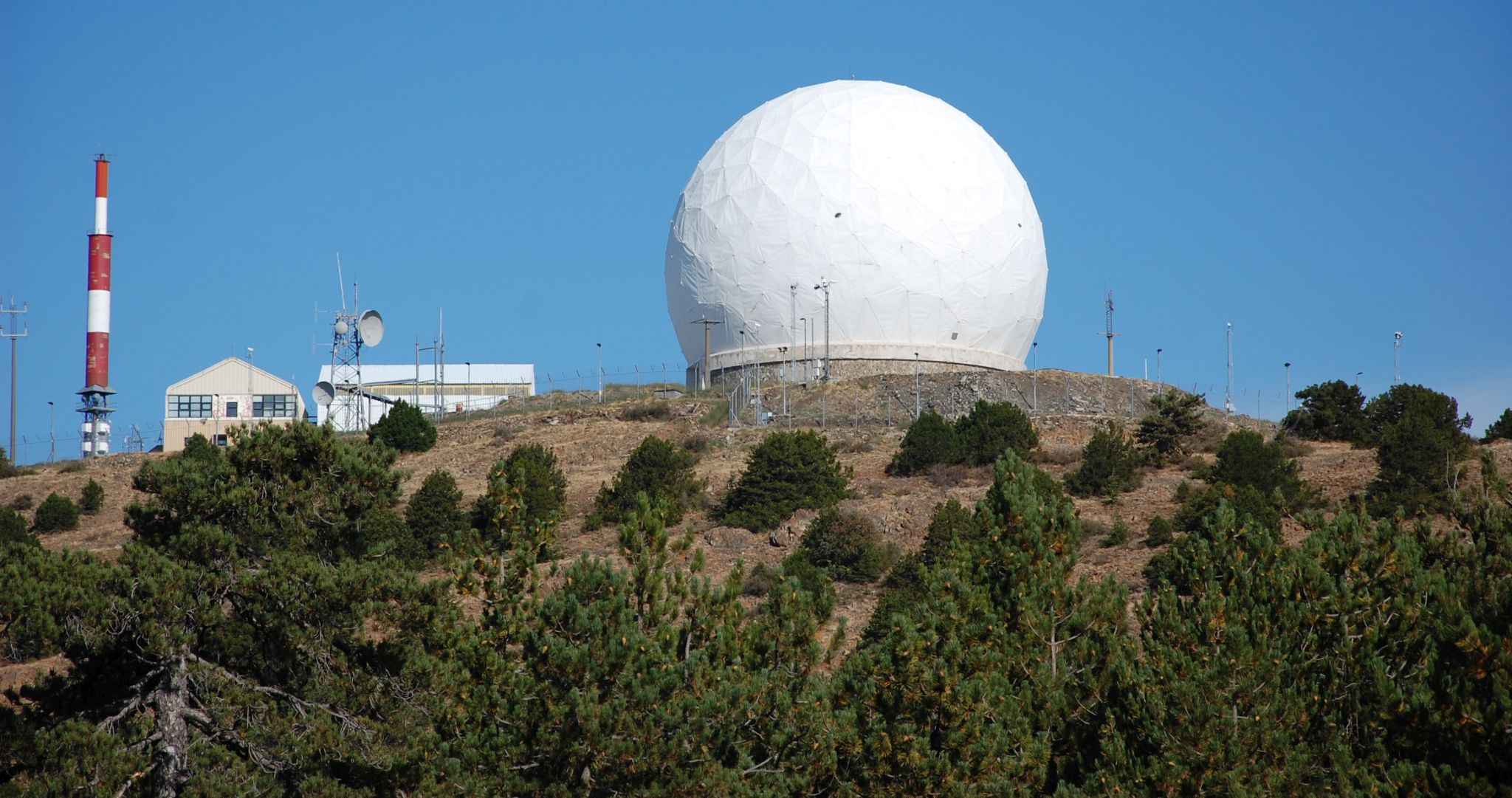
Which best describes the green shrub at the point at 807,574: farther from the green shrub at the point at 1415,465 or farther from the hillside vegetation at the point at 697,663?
the green shrub at the point at 1415,465

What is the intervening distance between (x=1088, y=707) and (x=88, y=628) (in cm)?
800

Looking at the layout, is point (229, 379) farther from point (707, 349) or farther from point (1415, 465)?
point (1415, 465)

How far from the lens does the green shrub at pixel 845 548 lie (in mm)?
23578

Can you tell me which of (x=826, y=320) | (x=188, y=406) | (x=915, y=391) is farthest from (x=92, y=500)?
(x=915, y=391)

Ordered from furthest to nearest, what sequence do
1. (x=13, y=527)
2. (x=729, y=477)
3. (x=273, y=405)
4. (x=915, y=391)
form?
1. (x=273, y=405)
2. (x=915, y=391)
3. (x=729, y=477)
4. (x=13, y=527)

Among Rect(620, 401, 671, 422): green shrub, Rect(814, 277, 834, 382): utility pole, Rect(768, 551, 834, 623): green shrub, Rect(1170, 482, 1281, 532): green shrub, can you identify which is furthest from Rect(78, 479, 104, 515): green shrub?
Rect(1170, 482, 1281, 532): green shrub

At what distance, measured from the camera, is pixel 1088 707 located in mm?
13336

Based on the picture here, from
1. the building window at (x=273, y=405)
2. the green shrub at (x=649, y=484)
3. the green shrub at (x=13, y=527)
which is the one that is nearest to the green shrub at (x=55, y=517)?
the green shrub at (x=13, y=527)

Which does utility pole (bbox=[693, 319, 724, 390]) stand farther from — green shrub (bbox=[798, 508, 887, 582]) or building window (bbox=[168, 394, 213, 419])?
green shrub (bbox=[798, 508, 887, 582])

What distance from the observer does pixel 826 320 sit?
4091 centimetres

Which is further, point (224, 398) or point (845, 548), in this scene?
point (224, 398)

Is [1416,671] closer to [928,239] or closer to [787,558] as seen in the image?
[787,558]

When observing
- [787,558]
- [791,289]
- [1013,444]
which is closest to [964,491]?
[1013,444]

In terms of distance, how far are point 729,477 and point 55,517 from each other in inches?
496
